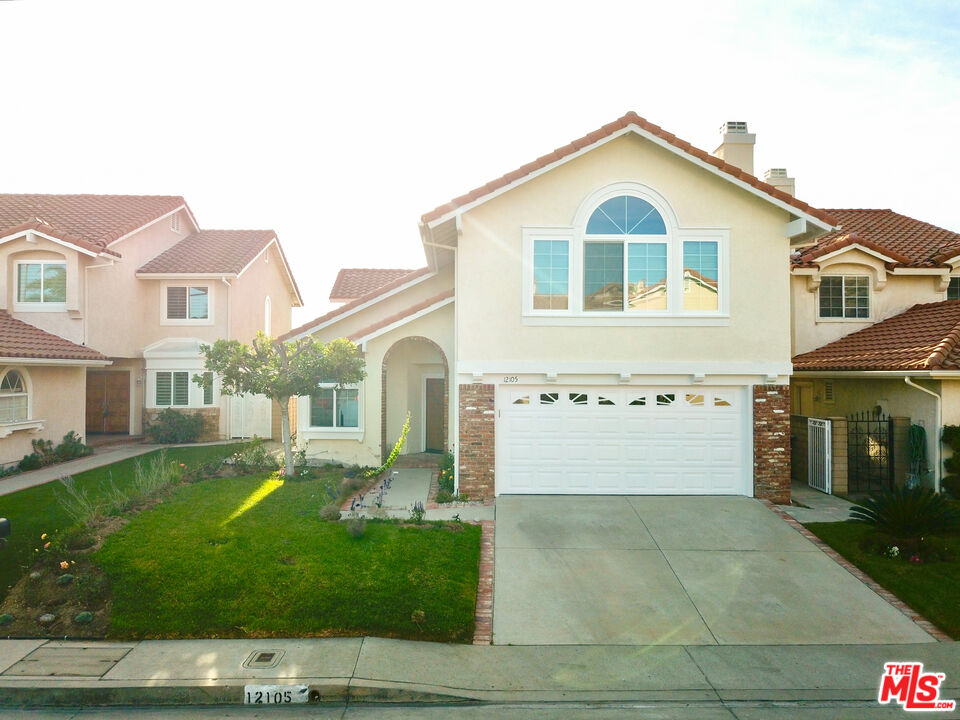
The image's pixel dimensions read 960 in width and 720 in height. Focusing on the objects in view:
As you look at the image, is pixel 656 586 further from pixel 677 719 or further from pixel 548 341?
pixel 548 341

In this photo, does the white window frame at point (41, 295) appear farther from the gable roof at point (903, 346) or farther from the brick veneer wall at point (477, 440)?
the gable roof at point (903, 346)

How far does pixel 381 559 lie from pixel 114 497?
590 centimetres

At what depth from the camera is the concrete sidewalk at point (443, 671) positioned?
589cm

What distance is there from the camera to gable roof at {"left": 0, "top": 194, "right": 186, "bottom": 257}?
17.9m

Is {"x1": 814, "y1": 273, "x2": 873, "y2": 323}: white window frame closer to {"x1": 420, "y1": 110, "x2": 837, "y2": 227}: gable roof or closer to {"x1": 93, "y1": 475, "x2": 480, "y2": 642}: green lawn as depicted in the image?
{"x1": 420, "y1": 110, "x2": 837, "y2": 227}: gable roof

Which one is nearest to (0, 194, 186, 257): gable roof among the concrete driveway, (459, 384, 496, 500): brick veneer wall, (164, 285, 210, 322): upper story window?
(164, 285, 210, 322): upper story window

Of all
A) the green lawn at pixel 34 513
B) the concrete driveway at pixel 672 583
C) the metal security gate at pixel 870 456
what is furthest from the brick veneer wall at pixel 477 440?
the metal security gate at pixel 870 456

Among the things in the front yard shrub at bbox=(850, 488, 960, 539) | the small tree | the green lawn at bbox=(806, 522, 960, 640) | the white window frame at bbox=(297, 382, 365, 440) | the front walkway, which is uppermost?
the small tree

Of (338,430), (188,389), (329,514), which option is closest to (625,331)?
(329,514)

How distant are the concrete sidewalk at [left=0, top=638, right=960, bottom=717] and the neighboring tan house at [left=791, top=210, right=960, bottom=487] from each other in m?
8.50

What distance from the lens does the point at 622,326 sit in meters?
12.1

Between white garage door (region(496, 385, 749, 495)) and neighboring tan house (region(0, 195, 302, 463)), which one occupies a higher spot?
neighboring tan house (region(0, 195, 302, 463))

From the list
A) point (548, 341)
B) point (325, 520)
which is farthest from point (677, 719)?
point (548, 341)

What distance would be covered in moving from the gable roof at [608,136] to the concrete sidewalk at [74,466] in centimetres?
969
